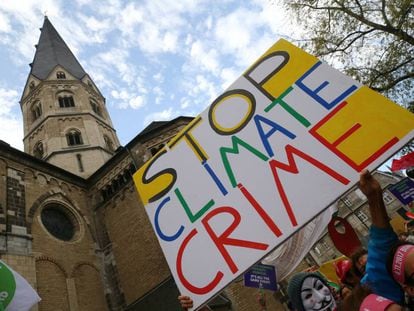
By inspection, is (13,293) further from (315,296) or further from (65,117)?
(65,117)

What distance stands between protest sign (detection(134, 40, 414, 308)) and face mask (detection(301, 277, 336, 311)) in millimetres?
782

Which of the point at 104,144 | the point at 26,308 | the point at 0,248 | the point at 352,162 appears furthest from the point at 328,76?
the point at 104,144

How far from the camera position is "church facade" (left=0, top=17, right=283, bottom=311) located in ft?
37.3

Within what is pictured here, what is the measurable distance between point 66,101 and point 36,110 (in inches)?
91.9

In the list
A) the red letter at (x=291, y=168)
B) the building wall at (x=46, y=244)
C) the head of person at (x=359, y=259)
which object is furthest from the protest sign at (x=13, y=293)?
the building wall at (x=46, y=244)

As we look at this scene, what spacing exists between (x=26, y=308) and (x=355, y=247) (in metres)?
3.82

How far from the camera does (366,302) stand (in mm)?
1867

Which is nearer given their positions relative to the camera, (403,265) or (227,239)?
(403,265)

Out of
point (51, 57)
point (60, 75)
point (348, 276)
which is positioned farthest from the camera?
point (51, 57)

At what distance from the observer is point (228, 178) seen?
2637mm

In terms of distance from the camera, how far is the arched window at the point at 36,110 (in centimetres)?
2353

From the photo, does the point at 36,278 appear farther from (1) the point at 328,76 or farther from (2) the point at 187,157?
(1) the point at 328,76

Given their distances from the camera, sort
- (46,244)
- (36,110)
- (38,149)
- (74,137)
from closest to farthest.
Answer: (46,244) < (74,137) < (38,149) < (36,110)

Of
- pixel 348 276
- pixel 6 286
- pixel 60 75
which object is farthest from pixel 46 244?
pixel 60 75
